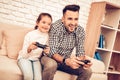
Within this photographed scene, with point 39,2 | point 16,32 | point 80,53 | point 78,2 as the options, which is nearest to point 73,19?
point 80,53

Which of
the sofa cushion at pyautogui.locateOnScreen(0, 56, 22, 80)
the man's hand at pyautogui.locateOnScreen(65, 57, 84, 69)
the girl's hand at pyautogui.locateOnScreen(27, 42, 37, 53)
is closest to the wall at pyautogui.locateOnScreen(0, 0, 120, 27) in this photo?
the girl's hand at pyautogui.locateOnScreen(27, 42, 37, 53)

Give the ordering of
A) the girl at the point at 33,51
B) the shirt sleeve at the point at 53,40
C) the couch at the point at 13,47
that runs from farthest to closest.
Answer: the couch at the point at 13,47, the shirt sleeve at the point at 53,40, the girl at the point at 33,51

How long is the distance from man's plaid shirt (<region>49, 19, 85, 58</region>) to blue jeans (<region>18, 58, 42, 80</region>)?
211 millimetres

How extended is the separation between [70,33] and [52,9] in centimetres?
98

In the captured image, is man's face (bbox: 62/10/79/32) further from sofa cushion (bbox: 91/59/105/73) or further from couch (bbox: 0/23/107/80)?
sofa cushion (bbox: 91/59/105/73)

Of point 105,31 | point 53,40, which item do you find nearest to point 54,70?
point 53,40

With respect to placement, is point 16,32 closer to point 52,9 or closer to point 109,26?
point 52,9

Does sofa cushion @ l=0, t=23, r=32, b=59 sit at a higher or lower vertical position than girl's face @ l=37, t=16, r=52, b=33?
lower

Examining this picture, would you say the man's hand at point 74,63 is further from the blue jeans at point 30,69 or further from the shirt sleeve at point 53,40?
the blue jeans at point 30,69

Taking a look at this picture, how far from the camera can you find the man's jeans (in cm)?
217

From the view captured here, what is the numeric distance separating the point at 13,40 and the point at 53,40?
560 mm

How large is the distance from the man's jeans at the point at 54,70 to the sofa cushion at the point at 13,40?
39cm

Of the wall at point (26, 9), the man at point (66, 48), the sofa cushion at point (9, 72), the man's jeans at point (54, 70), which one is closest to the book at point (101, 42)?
the wall at point (26, 9)

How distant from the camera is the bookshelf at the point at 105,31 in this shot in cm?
342
